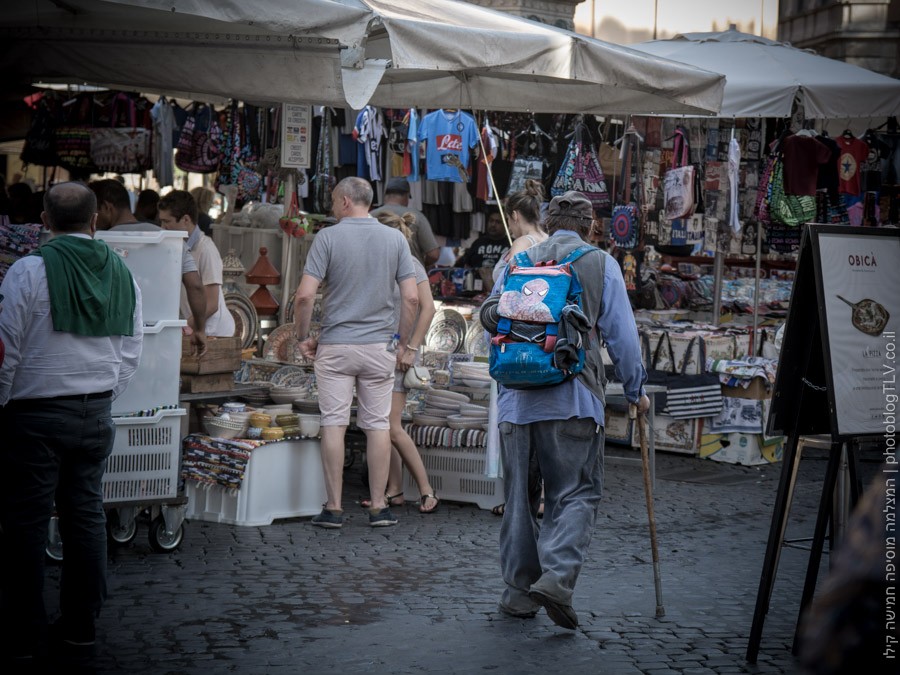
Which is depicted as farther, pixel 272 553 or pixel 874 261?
pixel 272 553

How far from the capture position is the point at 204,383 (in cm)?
745

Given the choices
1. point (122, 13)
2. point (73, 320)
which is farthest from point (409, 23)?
point (73, 320)

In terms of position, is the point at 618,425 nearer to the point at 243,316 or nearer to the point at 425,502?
the point at 425,502

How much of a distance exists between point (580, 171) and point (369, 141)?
243 centimetres

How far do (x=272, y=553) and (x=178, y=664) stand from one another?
6.47ft

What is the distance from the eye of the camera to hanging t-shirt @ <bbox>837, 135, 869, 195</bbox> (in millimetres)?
11742

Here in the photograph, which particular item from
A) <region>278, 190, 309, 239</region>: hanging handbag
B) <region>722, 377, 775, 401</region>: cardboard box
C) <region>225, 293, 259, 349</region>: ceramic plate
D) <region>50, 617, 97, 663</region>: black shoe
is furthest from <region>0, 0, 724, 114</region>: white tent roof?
<region>50, 617, 97, 663</region>: black shoe

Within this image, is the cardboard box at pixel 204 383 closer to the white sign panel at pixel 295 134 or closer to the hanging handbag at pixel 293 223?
the white sign panel at pixel 295 134

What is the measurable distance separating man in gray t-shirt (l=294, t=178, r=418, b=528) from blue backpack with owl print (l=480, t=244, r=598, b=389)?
6.28 ft

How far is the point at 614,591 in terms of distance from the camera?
6105 millimetres

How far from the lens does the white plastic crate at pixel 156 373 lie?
20.7 ft

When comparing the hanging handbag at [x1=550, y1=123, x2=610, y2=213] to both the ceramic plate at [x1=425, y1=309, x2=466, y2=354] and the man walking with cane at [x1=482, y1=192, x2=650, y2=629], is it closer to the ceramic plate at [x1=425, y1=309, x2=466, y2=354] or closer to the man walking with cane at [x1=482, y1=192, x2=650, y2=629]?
the ceramic plate at [x1=425, y1=309, x2=466, y2=354]

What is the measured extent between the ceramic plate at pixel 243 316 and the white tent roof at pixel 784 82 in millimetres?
4327

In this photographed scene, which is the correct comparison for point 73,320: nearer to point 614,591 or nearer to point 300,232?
point 614,591
